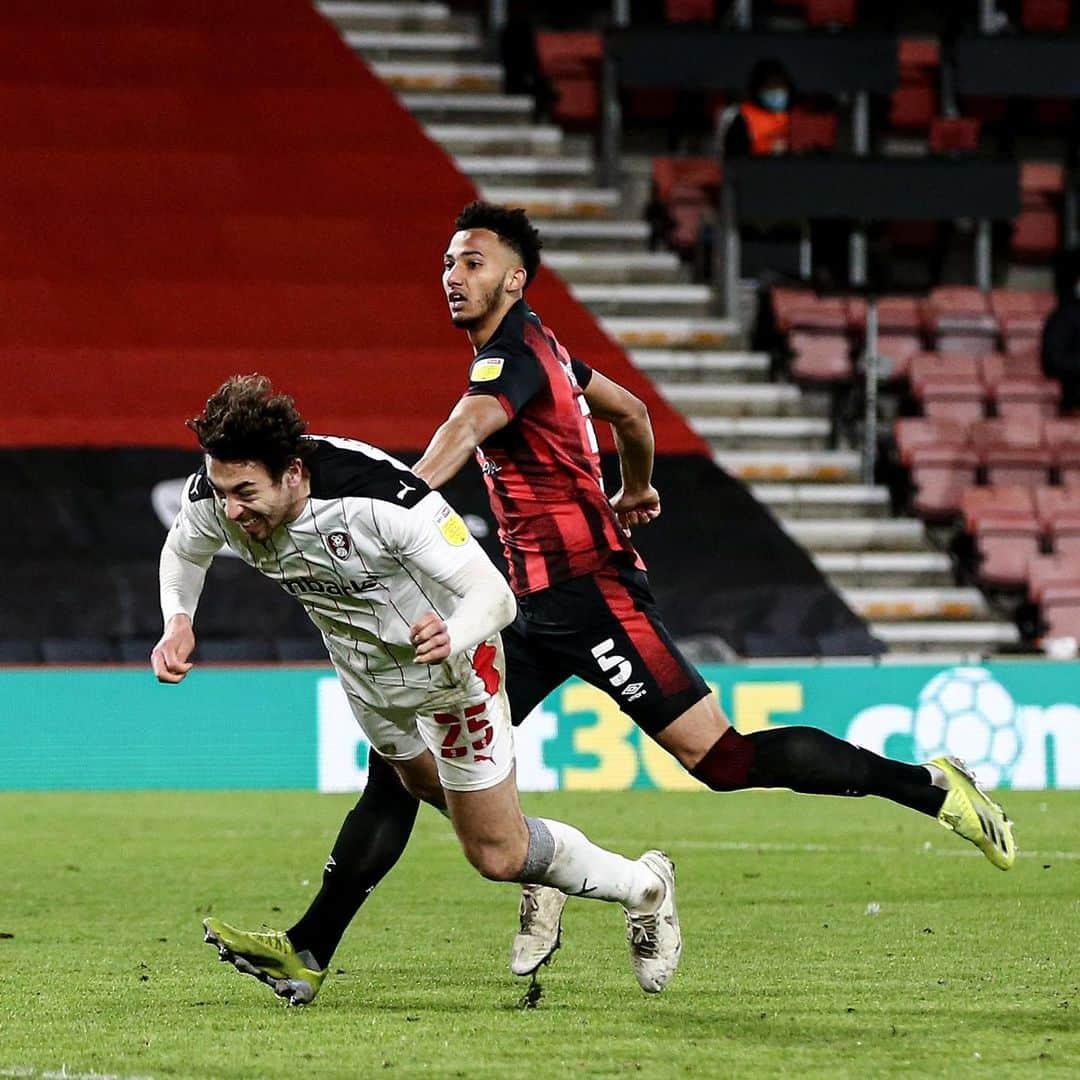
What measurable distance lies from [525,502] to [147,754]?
24.9ft

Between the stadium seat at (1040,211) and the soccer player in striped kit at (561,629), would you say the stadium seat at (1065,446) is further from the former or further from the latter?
the soccer player in striped kit at (561,629)

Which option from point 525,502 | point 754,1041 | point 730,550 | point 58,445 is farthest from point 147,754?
point 754,1041

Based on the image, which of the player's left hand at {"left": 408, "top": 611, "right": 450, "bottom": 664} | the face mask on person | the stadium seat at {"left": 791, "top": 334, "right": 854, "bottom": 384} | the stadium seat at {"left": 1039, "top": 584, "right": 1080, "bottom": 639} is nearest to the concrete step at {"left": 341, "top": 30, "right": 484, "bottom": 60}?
the face mask on person

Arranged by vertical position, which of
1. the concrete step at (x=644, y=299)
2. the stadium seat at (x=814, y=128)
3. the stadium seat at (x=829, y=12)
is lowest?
the concrete step at (x=644, y=299)

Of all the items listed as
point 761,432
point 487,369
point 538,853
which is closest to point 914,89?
point 761,432

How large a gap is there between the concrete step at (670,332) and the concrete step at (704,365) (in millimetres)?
109

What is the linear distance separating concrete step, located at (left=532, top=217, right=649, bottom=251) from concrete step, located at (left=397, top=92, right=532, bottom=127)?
1.53 meters

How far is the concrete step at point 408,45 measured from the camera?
20906 millimetres

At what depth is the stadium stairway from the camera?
55.8ft

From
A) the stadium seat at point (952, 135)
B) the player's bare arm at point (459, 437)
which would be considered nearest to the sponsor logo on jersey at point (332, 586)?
the player's bare arm at point (459, 437)

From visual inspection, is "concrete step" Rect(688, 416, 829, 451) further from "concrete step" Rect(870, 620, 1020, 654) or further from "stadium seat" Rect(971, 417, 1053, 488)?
"concrete step" Rect(870, 620, 1020, 654)

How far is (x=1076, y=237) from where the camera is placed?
20.9 metres

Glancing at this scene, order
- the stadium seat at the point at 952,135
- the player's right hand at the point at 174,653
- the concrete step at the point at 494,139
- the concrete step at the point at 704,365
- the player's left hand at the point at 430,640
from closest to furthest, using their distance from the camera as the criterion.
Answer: the player's left hand at the point at 430,640
the player's right hand at the point at 174,653
the concrete step at the point at 704,365
the stadium seat at the point at 952,135
the concrete step at the point at 494,139

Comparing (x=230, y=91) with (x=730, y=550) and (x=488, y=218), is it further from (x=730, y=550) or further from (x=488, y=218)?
(x=488, y=218)
